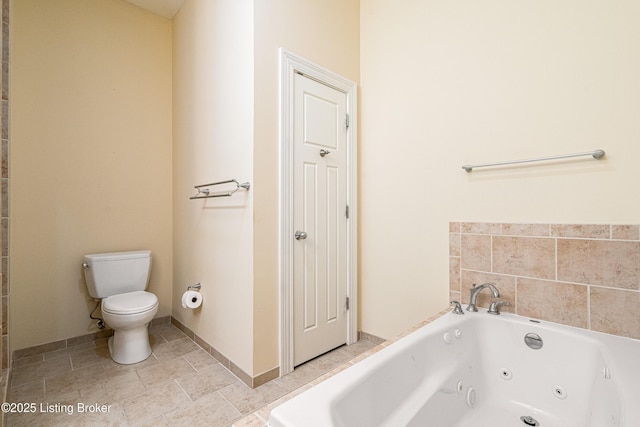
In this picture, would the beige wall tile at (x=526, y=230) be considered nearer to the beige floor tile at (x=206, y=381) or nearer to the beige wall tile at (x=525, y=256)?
the beige wall tile at (x=525, y=256)

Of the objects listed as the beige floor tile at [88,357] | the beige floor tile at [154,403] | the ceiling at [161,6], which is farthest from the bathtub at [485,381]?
the ceiling at [161,6]

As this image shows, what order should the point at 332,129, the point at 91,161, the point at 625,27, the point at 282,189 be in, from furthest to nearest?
the point at 91,161, the point at 332,129, the point at 282,189, the point at 625,27

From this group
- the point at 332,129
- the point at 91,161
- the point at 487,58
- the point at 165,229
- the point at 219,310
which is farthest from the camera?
the point at 165,229

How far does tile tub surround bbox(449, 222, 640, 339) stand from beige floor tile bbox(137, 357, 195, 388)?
179 centimetres

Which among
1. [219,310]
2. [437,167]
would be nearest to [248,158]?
[219,310]

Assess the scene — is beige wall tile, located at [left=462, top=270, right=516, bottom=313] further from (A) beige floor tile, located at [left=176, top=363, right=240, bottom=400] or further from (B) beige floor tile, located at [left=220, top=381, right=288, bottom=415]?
(A) beige floor tile, located at [left=176, top=363, right=240, bottom=400]

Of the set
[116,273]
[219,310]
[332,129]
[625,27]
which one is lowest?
[219,310]

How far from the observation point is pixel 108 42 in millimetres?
2404

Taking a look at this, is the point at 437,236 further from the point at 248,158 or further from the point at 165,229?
the point at 165,229

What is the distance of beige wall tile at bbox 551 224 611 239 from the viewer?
1343 mm

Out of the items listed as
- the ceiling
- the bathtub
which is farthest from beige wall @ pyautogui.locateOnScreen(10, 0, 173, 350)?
the bathtub

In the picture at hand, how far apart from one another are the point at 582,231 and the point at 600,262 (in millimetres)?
155

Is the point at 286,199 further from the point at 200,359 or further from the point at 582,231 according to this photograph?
the point at 582,231

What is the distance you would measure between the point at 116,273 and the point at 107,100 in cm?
142
